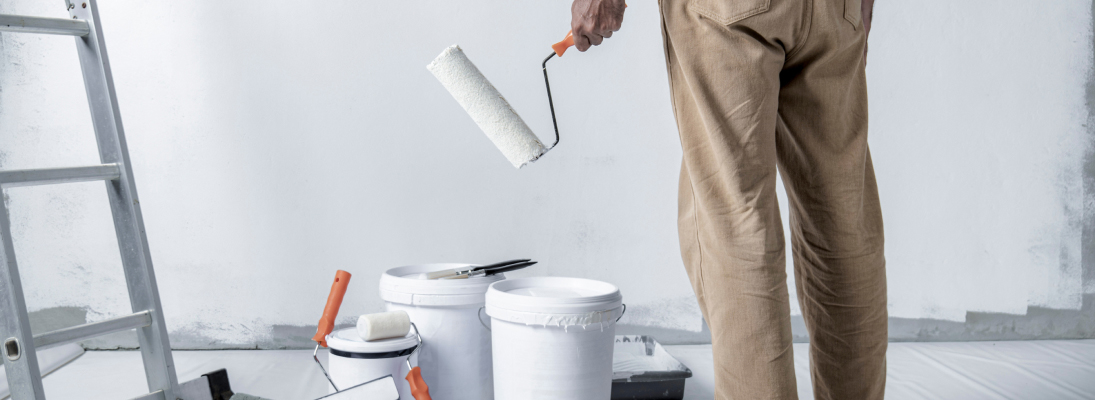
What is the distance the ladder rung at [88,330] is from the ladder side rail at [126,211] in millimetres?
27

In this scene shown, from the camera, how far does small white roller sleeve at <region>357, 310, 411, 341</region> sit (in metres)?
1.25

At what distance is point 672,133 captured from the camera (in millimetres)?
1908

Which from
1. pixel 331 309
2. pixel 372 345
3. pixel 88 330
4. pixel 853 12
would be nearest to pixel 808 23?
pixel 853 12

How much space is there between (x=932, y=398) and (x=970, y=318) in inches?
27.1

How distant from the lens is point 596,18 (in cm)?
96

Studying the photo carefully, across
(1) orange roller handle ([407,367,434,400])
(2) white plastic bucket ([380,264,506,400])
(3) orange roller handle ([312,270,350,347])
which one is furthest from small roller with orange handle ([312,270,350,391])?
(1) orange roller handle ([407,367,434,400])

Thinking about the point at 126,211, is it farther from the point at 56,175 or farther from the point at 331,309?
the point at 331,309

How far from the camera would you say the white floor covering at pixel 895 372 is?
1.54 m

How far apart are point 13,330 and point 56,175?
0.29 m

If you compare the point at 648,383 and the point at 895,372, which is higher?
the point at 648,383

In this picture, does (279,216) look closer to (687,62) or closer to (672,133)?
(672,133)

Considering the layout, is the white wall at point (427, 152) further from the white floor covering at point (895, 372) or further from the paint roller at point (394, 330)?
the paint roller at point (394, 330)

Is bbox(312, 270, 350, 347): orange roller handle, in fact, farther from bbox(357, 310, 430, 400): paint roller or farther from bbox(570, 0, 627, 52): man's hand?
bbox(570, 0, 627, 52): man's hand

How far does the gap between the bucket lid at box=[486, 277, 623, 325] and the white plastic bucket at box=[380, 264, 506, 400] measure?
0.12 meters
